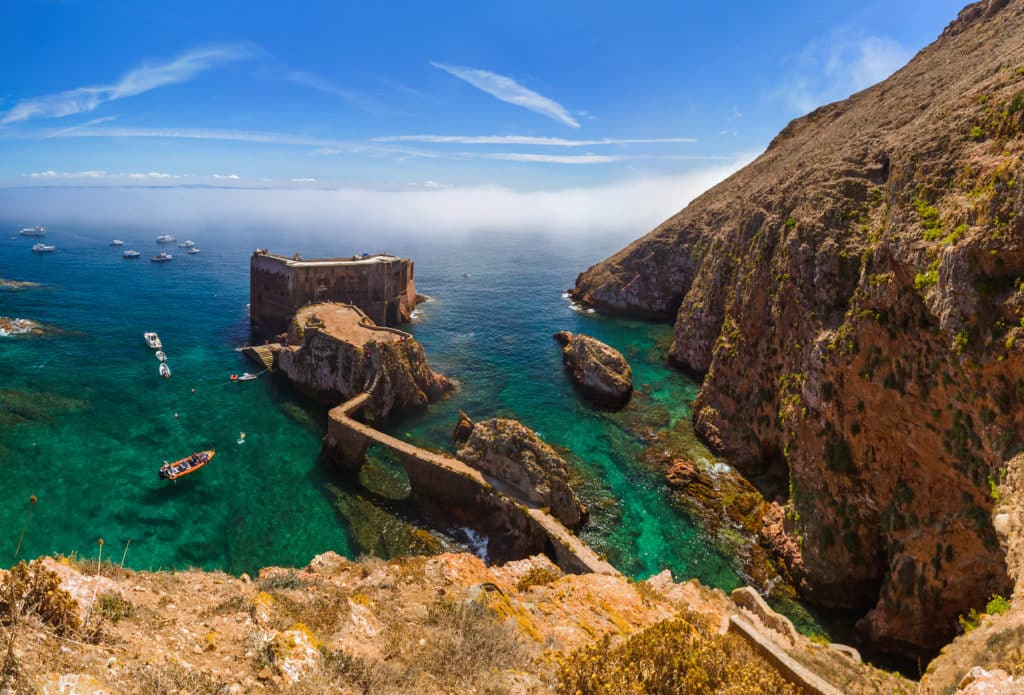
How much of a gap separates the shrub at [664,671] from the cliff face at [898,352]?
14048 millimetres

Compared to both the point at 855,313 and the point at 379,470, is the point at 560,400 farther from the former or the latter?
the point at 855,313

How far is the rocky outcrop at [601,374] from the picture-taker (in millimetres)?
45188

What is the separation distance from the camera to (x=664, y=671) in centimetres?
916

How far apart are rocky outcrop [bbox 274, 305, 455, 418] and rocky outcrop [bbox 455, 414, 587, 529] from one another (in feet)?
40.0

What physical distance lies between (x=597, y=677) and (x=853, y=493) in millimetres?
22413

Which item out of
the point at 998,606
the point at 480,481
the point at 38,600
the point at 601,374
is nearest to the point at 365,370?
the point at 480,481

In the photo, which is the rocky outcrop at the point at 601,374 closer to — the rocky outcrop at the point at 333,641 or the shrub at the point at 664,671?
the rocky outcrop at the point at 333,641

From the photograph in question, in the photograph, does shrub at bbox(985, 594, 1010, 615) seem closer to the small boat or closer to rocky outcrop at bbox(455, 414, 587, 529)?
rocky outcrop at bbox(455, 414, 587, 529)

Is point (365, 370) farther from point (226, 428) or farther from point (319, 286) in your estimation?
point (319, 286)

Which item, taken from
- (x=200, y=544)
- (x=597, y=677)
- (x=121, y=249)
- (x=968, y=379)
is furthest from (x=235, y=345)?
(x=121, y=249)

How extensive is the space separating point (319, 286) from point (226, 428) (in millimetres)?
26605

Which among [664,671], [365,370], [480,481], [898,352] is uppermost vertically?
[898,352]

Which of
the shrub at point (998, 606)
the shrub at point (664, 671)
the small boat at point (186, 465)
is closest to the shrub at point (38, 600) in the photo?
the shrub at point (664, 671)

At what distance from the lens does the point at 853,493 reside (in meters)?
24.5
